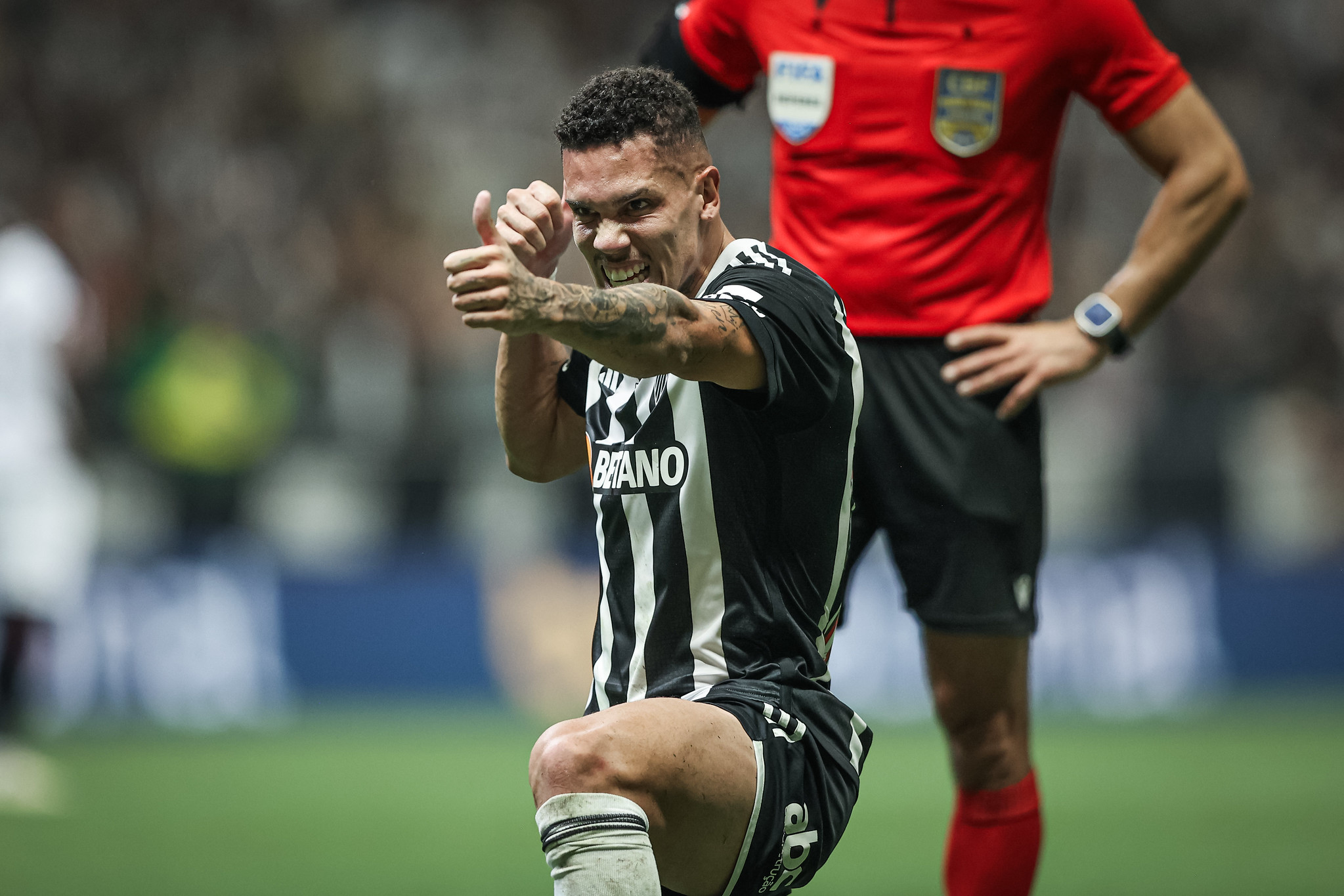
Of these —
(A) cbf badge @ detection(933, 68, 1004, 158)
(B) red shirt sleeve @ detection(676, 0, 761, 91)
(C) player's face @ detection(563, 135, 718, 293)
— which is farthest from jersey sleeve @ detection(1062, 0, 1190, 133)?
(C) player's face @ detection(563, 135, 718, 293)

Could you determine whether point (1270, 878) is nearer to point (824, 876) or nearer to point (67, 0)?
point (824, 876)

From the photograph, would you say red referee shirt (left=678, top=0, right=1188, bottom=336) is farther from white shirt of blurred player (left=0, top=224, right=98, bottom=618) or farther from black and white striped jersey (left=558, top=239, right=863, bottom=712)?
white shirt of blurred player (left=0, top=224, right=98, bottom=618)

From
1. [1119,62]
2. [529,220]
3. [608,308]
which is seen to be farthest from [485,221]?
[1119,62]

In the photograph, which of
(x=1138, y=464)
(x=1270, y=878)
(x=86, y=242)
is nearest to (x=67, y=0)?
(x=86, y=242)

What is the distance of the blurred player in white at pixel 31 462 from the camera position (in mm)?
7594

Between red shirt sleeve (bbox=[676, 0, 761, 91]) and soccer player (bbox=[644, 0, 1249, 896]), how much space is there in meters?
0.19

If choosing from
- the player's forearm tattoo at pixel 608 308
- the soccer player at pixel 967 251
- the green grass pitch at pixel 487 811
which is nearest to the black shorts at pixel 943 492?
the soccer player at pixel 967 251

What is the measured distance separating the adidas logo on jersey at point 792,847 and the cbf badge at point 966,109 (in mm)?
1585

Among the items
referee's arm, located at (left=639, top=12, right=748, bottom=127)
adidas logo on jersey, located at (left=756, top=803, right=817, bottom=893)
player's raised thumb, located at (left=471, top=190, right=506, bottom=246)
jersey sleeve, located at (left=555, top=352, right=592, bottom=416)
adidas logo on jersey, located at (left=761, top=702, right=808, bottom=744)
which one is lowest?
adidas logo on jersey, located at (left=756, top=803, right=817, bottom=893)

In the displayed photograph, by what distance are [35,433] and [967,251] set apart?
569 centimetres

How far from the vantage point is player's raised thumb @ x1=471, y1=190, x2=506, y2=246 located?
2600mm

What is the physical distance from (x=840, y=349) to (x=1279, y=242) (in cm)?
1022

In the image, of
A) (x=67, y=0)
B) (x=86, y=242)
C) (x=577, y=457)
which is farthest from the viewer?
(x=67, y=0)

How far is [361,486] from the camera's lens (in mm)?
9664
